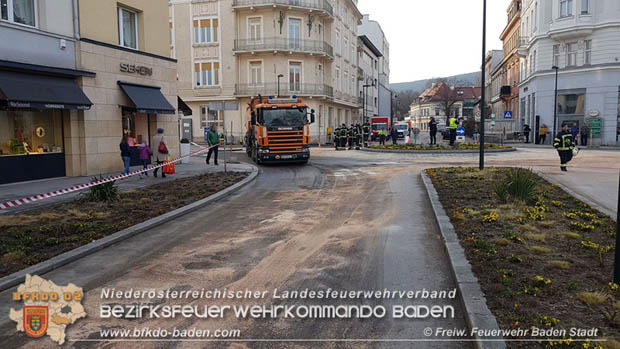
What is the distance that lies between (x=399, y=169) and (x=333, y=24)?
35493 millimetres

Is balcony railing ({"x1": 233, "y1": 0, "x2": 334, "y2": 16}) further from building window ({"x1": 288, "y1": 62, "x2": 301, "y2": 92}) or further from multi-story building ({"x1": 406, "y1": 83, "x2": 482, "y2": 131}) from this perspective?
multi-story building ({"x1": 406, "y1": 83, "x2": 482, "y2": 131})

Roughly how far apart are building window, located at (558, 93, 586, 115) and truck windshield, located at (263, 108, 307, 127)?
2915 centimetres

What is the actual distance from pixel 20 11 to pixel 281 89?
101 feet

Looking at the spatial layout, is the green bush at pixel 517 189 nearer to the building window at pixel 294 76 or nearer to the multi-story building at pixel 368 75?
the building window at pixel 294 76

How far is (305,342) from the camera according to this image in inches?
163

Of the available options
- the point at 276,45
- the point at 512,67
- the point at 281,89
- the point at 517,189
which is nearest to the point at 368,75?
the point at 512,67

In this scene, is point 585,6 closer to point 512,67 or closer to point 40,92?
point 512,67

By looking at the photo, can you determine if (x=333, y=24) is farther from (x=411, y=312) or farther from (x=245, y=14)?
(x=411, y=312)

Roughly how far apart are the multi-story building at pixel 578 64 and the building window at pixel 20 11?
125 feet

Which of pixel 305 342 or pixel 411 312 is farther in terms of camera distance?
pixel 411 312

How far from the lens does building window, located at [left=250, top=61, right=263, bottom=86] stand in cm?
4498

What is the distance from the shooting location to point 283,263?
21.2 ft

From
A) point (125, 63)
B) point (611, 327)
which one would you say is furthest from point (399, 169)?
point (611, 327)

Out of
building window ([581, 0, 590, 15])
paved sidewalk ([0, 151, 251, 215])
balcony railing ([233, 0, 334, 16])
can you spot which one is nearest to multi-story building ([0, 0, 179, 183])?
paved sidewalk ([0, 151, 251, 215])
